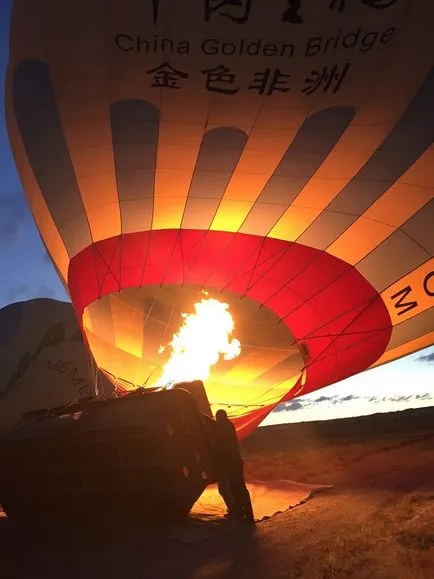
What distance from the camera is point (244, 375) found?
390 inches

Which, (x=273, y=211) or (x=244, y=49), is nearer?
(x=244, y=49)

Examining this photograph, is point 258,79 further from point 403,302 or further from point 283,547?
point 283,547

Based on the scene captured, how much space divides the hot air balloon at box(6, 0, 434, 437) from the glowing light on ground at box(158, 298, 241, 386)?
0.15 metres

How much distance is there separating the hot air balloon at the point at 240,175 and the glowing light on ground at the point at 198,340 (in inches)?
6.0

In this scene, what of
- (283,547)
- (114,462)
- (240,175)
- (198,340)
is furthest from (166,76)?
(283,547)

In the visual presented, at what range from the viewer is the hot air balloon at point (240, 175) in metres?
5.25

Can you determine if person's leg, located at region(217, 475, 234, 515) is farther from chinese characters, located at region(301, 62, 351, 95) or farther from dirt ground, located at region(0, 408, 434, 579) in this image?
chinese characters, located at region(301, 62, 351, 95)

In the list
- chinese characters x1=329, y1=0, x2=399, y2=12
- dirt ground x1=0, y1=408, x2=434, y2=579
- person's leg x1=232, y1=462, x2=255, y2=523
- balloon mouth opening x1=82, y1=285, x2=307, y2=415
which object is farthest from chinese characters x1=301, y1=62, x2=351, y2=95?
dirt ground x1=0, y1=408, x2=434, y2=579

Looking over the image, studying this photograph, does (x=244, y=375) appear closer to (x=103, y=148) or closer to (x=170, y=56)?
(x=103, y=148)

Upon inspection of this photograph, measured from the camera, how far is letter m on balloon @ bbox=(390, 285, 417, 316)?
796 centimetres

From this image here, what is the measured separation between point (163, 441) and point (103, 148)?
3.79 meters

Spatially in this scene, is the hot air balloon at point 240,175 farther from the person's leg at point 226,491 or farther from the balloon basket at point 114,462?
the balloon basket at point 114,462

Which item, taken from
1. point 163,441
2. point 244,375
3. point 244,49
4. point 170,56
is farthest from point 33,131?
point 244,375

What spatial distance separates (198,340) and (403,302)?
352cm
